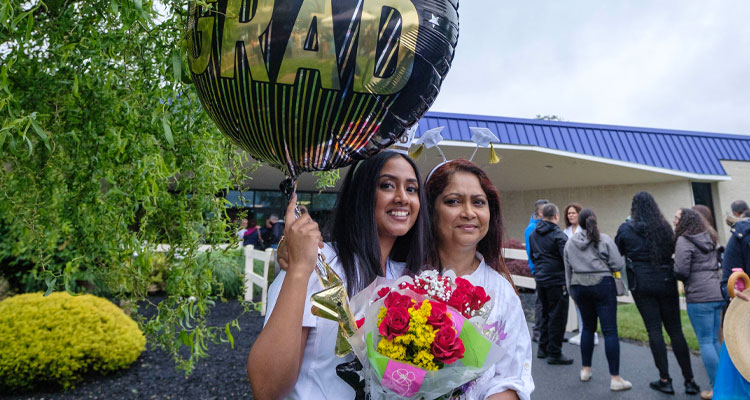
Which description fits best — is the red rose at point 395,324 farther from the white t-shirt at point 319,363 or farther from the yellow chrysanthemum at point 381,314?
the white t-shirt at point 319,363

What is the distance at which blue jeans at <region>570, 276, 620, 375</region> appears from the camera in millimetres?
4336

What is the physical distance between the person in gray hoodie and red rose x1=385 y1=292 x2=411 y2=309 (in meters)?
4.05

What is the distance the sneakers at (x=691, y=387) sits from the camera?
13.7ft

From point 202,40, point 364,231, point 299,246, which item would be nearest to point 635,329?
point 364,231

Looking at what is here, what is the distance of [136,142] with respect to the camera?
1.66m

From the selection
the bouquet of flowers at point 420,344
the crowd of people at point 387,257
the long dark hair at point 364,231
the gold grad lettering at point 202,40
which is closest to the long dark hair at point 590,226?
the crowd of people at point 387,257

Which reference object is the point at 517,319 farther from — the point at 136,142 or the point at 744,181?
the point at 744,181

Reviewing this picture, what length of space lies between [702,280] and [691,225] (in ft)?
1.67

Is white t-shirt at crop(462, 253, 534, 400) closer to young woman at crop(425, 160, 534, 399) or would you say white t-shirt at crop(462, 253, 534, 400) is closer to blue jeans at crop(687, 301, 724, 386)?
young woman at crop(425, 160, 534, 399)

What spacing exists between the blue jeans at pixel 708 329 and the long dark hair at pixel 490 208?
3212mm

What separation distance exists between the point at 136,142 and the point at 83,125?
279 mm

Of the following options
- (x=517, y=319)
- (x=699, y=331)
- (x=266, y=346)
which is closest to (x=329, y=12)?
(x=266, y=346)

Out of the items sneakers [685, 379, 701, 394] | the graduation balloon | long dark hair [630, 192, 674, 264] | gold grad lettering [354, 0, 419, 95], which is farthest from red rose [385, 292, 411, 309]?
sneakers [685, 379, 701, 394]

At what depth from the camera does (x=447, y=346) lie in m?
1.06
